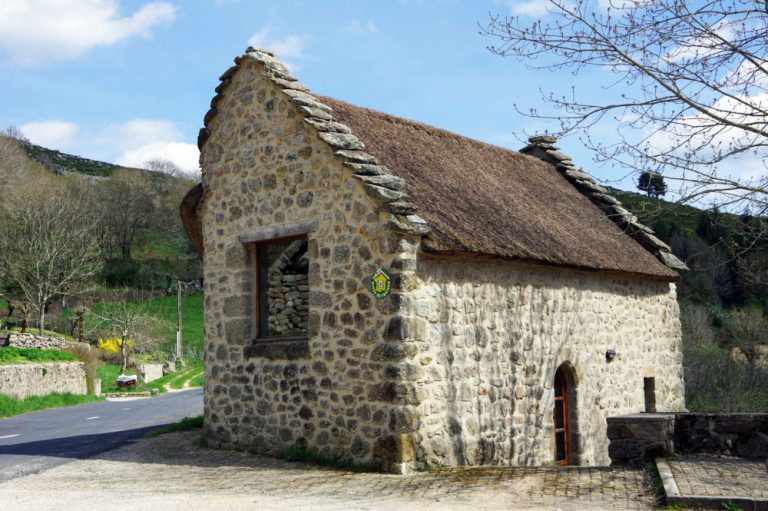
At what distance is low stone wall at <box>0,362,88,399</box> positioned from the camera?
21.3m

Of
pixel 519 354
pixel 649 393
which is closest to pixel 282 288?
pixel 519 354

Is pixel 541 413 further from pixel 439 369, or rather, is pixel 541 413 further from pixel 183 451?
pixel 183 451

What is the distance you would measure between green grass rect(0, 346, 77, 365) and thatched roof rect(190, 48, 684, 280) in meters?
13.6

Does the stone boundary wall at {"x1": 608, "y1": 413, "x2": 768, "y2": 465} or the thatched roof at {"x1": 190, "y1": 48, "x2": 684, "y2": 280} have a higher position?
the thatched roof at {"x1": 190, "y1": 48, "x2": 684, "y2": 280}

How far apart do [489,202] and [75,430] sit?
8.99m

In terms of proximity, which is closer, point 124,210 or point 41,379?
point 41,379

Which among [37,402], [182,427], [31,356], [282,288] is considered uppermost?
[282,288]

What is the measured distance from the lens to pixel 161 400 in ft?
78.9

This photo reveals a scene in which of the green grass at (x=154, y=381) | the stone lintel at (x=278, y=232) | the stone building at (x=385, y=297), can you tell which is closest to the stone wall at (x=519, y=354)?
the stone building at (x=385, y=297)

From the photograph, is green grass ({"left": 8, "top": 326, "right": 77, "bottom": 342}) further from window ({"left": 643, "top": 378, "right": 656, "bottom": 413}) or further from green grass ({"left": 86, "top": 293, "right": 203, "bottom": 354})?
window ({"left": 643, "top": 378, "right": 656, "bottom": 413})

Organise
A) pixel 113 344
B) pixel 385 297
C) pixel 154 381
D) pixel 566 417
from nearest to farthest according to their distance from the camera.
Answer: pixel 385 297 → pixel 566 417 → pixel 154 381 → pixel 113 344

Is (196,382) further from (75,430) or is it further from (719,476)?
(719,476)

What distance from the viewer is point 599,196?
17000 mm

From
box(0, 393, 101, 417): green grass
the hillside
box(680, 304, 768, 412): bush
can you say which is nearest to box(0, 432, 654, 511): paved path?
box(0, 393, 101, 417): green grass
